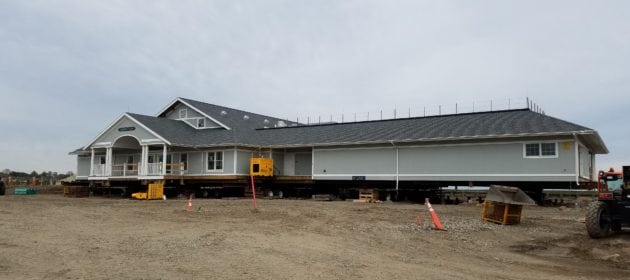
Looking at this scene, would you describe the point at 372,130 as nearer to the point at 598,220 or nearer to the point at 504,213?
the point at 504,213

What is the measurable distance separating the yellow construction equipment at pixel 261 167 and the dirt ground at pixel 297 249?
16.0 meters

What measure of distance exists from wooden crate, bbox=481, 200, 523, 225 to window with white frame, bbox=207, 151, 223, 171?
2107 centimetres

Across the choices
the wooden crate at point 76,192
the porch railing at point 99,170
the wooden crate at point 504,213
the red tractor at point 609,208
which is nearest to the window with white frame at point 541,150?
the wooden crate at point 504,213

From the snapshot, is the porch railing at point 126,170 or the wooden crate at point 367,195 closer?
the wooden crate at point 367,195

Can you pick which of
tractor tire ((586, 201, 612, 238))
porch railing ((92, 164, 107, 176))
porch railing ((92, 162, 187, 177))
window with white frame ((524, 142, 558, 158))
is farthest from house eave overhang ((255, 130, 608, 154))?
porch railing ((92, 164, 107, 176))

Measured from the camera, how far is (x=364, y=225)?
14938mm

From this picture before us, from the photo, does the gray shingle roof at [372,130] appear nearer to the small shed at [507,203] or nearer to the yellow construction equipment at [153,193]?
the yellow construction equipment at [153,193]

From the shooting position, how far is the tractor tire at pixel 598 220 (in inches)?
504

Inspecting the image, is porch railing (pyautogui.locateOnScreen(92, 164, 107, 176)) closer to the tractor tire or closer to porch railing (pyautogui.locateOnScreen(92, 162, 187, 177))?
porch railing (pyautogui.locateOnScreen(92, 162, 187, 177))

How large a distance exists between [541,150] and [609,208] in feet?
40.4

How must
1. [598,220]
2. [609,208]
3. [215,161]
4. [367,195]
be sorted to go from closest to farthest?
1. [598,220]
2. [609,208]
3. [367,195]
4. [215,161]

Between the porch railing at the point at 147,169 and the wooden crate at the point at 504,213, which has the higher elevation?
the porch railing at the point at 147,169

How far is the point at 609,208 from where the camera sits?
13.2 metres

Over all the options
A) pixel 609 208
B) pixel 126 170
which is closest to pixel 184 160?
pixel 126 170
